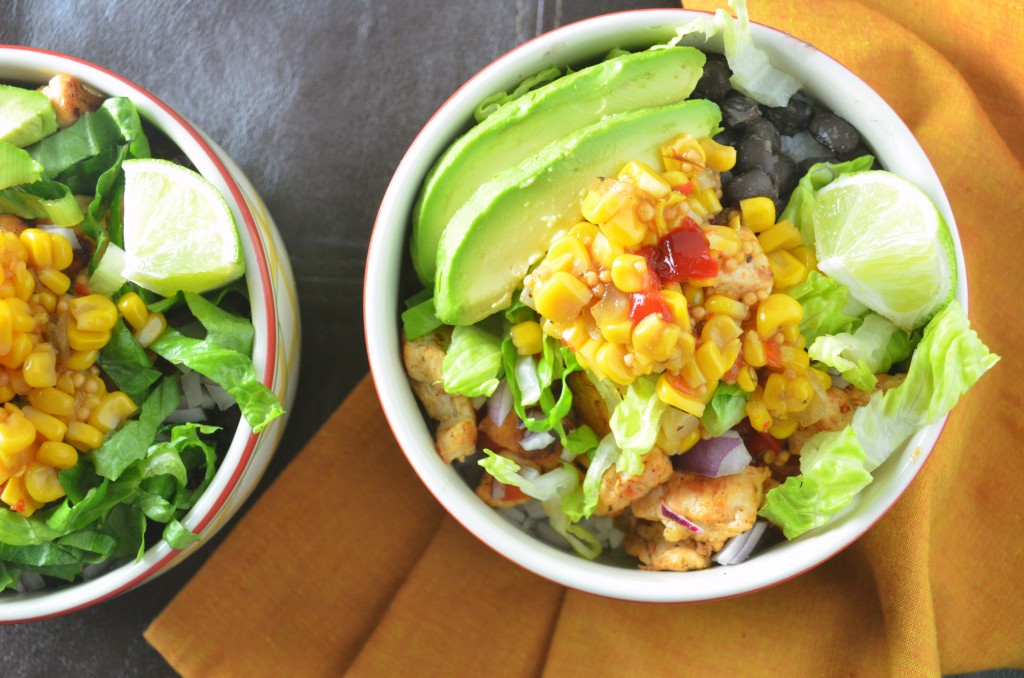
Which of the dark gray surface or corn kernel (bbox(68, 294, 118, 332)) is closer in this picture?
corn kernel (bbox(68, 294, 118, 332))

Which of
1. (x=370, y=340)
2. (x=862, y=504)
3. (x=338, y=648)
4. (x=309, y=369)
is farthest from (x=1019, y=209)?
(x=338, y=648)

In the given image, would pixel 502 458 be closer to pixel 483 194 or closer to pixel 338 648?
pixel 483 194

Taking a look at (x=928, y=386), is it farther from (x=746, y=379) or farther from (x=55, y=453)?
(x=55, y=453)

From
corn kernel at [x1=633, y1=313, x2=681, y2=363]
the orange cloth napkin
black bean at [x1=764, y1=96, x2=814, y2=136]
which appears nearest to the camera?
corn kernel at [x1=633, y1=313, x2=681, y2=363]

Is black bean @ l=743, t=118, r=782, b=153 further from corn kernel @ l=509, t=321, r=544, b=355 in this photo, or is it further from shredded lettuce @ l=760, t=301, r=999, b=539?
corn kernel @ l=509, t=321, r=544, b=355

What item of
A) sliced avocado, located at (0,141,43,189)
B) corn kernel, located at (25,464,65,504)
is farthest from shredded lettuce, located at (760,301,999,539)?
sliced avocado, located at (0,141,43,189)
